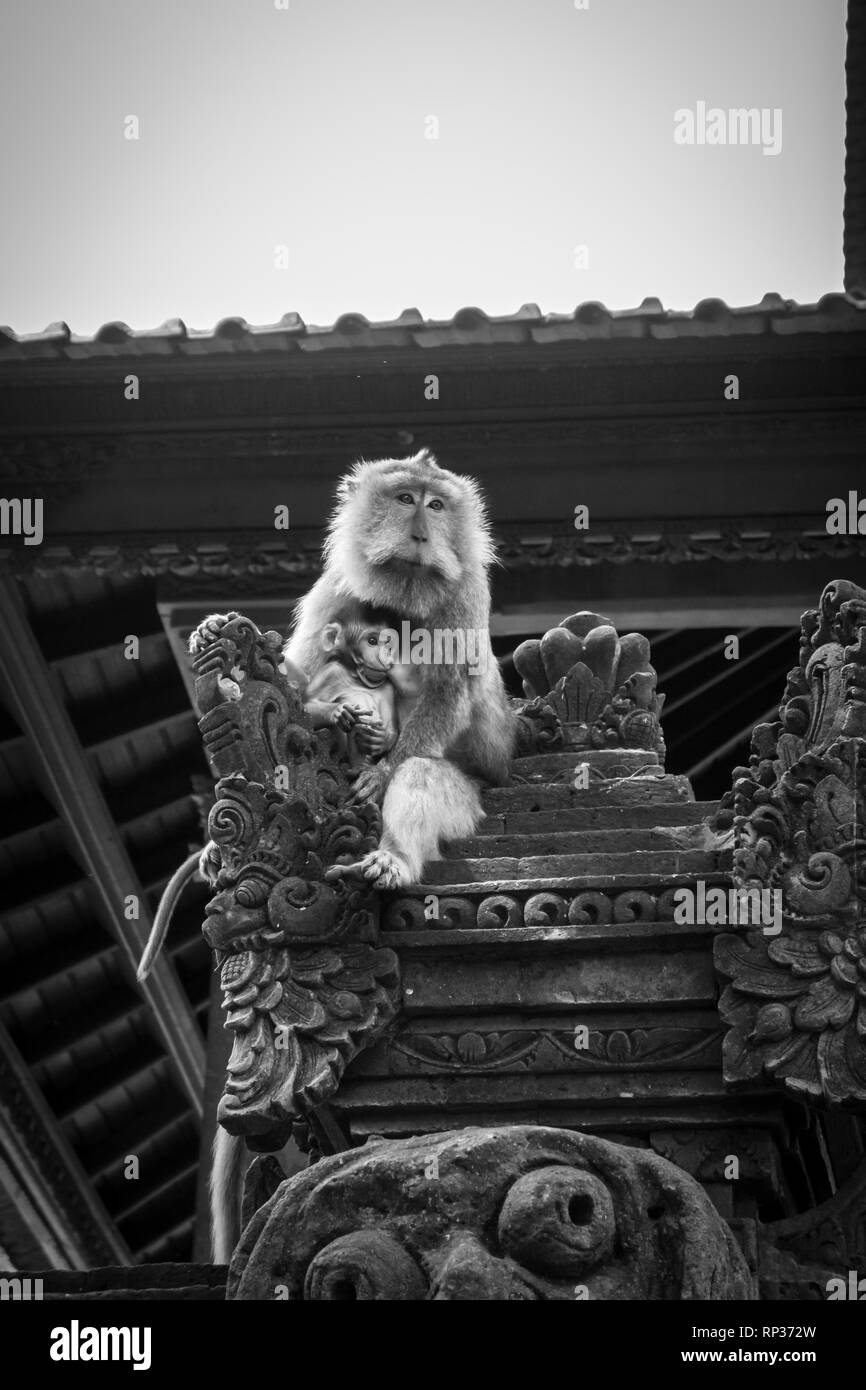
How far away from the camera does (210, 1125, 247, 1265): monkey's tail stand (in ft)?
25.5

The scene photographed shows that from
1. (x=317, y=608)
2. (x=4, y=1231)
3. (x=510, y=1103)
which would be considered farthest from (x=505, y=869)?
(x=4, y=1231)

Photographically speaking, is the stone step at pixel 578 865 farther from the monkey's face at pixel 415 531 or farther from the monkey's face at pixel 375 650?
the monkey's face at pixel 415 531

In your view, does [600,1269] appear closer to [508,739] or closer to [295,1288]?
[295,1288]

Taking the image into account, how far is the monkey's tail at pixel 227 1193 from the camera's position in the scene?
25.5 feet

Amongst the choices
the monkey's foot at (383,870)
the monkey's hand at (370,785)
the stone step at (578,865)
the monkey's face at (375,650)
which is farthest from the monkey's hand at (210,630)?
the monkey's face at (375,650)

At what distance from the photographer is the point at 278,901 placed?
7332 millimetres

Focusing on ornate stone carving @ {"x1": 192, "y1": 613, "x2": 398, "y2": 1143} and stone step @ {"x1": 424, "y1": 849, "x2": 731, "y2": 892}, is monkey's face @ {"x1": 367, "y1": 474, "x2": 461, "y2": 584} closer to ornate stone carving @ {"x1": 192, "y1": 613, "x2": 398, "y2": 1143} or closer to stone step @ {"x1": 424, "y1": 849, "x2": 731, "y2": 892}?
ornate stone carving @ {"x1": 192, "y1": 613, "x2": 398, "y2": 1143}

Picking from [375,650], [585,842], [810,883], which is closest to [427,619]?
[375,650]

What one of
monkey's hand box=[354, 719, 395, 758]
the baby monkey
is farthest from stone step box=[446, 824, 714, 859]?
monkey's hand box=[354, 719, 395, 758]

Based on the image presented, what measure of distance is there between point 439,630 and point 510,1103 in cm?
243

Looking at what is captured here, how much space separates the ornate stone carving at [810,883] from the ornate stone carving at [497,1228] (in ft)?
1.61

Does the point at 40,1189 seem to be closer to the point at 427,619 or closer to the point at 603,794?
the point at 427,619

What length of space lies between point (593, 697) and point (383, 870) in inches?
55.0

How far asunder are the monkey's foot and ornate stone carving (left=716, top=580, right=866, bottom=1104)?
0.91 metres
